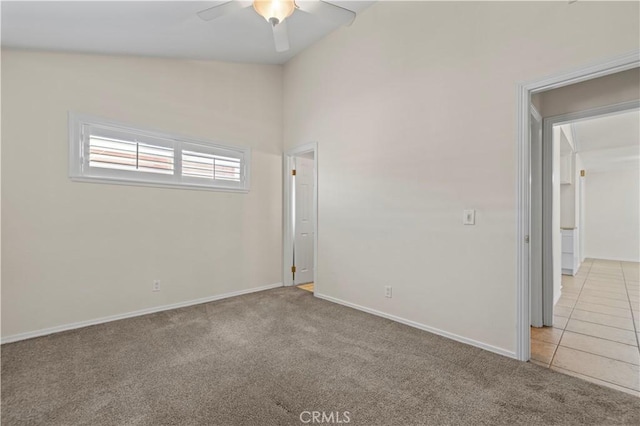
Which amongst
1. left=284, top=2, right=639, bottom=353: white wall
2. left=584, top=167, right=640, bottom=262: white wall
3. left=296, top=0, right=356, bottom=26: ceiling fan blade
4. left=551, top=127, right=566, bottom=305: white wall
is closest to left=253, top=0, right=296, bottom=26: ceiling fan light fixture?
left=296, top=0, right=356, bottom=26: ceiling fan blade

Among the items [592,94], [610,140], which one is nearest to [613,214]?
[610,140]

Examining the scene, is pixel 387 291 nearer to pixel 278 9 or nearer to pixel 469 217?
pixel 469 217

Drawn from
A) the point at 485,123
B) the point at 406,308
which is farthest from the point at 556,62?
the point at 406,308

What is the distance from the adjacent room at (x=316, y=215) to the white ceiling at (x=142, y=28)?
0.03 metres

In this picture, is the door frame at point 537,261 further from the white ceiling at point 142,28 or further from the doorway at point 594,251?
the white ceiling at point 142,28

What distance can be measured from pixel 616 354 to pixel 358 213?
8.38ft

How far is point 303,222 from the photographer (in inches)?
190

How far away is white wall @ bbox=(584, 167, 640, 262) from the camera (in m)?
7.59
